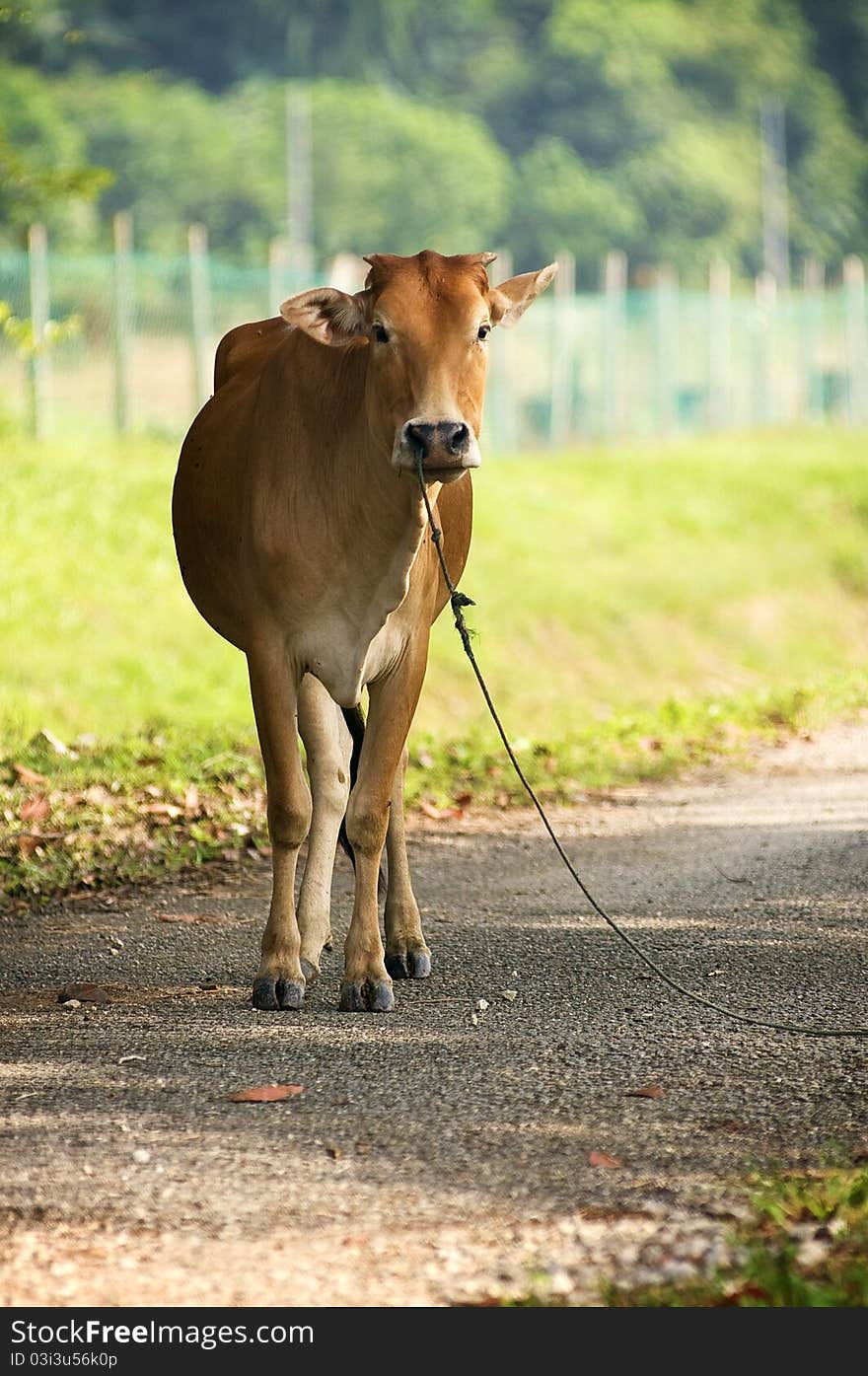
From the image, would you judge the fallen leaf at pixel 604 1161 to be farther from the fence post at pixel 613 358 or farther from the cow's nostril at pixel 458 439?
the fence post at pixel 613 358

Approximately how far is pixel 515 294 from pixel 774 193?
238 ft

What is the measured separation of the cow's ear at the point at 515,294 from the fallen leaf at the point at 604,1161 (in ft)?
8.28

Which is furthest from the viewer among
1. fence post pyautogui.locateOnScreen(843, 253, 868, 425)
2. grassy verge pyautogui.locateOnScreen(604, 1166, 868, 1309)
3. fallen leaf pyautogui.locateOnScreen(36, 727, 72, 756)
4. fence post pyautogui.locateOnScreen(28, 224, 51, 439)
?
fence post pyautogui.locateOnScreen(843, 253, 868, 425)

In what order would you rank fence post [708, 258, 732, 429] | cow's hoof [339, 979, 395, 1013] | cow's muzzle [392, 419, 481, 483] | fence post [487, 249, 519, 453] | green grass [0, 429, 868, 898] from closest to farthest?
cow's muzzle [392, 419, 481, 483], cow's hoof [339, 979, 395, 1013], green grass [0, 429, 868, 898], fence post [487, 249, 519, 453], fence post [708, 258, 732, 429]

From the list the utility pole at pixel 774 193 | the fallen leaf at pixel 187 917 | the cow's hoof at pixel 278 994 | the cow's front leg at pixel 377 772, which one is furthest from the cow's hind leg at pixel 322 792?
the utility pole at pixel 774 193

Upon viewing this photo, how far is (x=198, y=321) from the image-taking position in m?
20.8

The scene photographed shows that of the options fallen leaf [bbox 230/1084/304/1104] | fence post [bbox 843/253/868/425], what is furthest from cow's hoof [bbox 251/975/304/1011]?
fence post [bbox 843/253/868/425]

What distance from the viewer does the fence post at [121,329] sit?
2061 cm

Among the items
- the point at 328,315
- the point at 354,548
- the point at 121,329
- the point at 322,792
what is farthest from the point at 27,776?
the point at 121,329

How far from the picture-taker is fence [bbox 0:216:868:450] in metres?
20.7

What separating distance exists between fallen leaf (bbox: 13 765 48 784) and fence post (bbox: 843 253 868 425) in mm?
28708

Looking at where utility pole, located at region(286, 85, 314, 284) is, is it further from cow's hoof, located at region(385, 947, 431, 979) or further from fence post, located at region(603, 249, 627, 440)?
cow's hoof, located at region(385, 947, 431, 979)

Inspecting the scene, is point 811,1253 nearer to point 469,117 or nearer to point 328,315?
point 328,315

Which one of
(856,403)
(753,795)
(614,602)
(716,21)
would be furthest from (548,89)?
(753,795)
